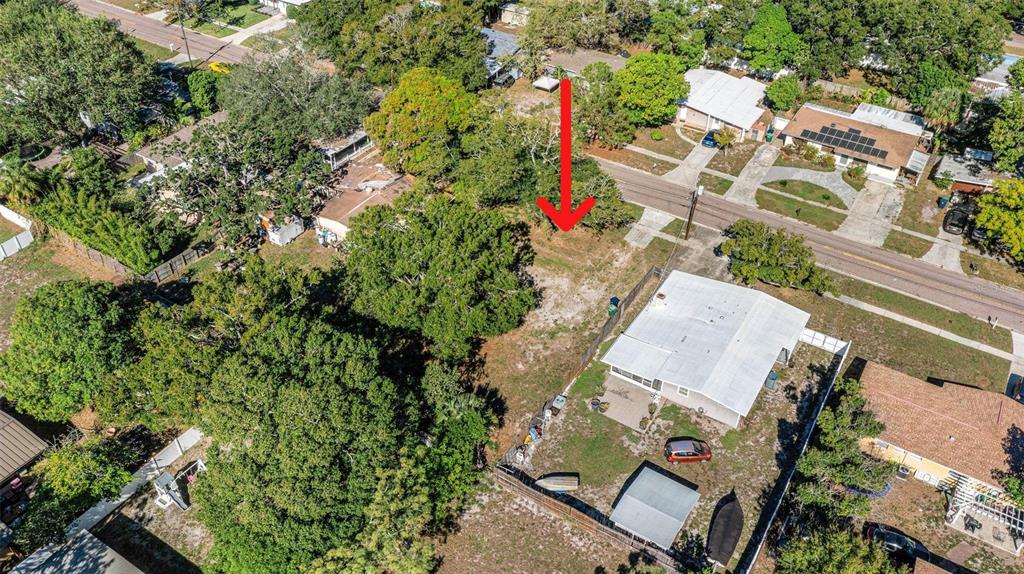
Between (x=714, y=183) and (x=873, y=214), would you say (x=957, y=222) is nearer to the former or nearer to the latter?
(x=873, y=214)

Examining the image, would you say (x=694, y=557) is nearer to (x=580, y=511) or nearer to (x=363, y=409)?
(x=580, y=511)

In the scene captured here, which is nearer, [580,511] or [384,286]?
[580,511]

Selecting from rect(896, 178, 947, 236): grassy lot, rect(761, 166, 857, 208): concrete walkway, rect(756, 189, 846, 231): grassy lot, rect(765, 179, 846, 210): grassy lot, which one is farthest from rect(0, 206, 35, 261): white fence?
rect(896, 178, 947, 236): grassy lot

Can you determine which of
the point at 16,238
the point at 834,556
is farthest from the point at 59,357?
the point at 834,556

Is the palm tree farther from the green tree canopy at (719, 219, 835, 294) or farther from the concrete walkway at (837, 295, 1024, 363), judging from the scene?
the concrete walkway at (837, 295, 1024, 363)

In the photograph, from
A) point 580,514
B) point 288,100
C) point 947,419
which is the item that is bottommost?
point 580,514

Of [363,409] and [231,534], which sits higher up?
[363,409]

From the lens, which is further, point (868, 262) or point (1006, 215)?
point (868, 262)

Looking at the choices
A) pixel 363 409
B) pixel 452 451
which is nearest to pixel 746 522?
pixel 452 451
